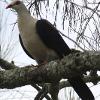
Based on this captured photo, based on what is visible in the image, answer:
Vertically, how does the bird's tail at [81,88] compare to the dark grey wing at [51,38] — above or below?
below

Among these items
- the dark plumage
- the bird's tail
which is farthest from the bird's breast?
the bird's tail

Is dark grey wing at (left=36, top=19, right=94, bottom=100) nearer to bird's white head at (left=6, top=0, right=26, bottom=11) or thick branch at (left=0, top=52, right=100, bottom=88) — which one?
bird's white head at (left=6, top=0, right=26, bottom=11)

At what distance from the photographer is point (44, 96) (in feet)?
9.77

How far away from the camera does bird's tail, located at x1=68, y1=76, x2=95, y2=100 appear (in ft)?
8.03

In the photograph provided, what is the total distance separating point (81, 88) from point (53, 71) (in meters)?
0.48

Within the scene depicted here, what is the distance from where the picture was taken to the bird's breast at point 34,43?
304 centimetres

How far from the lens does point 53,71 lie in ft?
7.06

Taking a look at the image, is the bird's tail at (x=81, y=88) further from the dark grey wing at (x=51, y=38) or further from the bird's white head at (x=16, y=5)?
the bird's white head at (x=16, y=5)

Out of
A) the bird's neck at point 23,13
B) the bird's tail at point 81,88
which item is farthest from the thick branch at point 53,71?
the bird's neck at point 23,13

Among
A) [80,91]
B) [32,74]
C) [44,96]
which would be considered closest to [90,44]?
[80,91]

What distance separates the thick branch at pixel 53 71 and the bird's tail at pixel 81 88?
333 mm

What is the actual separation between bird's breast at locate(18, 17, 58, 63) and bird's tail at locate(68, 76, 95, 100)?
522 millimetres

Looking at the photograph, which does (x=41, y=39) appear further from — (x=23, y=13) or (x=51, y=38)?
(x=23, y=13)

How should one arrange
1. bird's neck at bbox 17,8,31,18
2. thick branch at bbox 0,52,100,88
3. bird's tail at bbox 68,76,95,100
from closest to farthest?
thick branch at bbox 0,52,100,88
bird's tail at bbox 68,76,95,100
bird's neck at bbox 17,8,31,18
